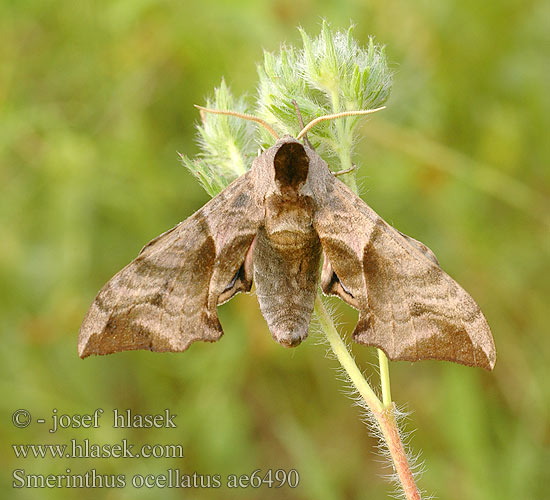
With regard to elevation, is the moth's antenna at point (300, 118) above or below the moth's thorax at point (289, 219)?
above

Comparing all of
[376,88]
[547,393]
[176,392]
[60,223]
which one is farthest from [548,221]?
[60,223]

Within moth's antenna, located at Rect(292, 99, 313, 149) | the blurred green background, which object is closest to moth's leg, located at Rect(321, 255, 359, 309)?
moth's antenna, located at Rect(292, 99, 313, 149)

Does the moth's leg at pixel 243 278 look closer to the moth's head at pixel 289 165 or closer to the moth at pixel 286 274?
the moth at pixel 286 274

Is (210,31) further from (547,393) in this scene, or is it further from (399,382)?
(547,393)

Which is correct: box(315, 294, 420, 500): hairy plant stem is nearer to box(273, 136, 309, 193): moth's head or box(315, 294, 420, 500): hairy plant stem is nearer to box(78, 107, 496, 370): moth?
box(78, 107, 496, 370): moth

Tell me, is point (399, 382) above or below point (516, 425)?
above

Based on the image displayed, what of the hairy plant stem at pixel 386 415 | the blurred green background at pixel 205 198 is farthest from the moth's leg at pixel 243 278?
the blurred green background at pixel 205 198
